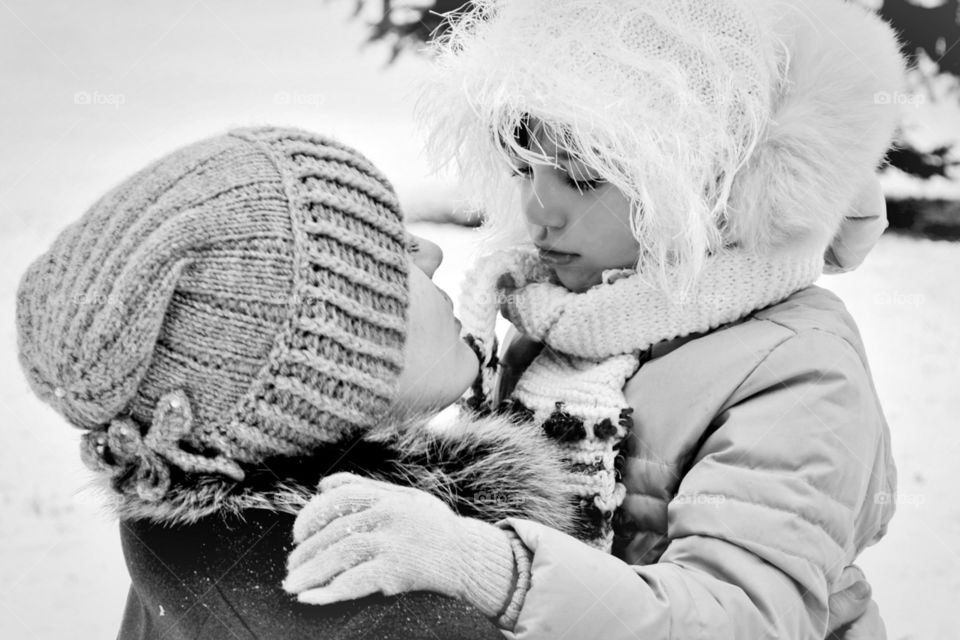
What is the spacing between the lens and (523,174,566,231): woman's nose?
3.72 feet

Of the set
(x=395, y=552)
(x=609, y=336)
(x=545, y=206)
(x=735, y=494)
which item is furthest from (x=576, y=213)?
(x=395, y=552)

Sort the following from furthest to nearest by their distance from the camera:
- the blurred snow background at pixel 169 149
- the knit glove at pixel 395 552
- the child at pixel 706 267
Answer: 1. the blurred snow background at pixel 169 149
2. the child at pixel 706 267
3. the knit glove at pixel 395 552

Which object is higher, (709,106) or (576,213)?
(709,106)

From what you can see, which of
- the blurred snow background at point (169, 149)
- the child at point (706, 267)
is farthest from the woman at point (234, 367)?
the blurred snow background at point (169, 149)

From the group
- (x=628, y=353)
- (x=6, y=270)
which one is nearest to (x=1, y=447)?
(x=6, y=270)

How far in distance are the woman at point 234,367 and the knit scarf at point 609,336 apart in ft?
0.65

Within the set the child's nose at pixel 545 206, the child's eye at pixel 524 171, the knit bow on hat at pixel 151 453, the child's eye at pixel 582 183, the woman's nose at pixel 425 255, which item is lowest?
the knit bow on hat at pixel 151 453

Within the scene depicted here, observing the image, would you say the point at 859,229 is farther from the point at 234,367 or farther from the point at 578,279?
the point at 234,367

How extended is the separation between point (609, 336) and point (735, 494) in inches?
10.0

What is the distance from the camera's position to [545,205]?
1144mm

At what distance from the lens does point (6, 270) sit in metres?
2.06

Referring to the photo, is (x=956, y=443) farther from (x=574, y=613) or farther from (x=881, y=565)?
(x=574, y=613)

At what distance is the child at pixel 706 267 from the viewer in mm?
959

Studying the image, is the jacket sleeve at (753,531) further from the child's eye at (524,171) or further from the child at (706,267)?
the child's eye at (524,171)
